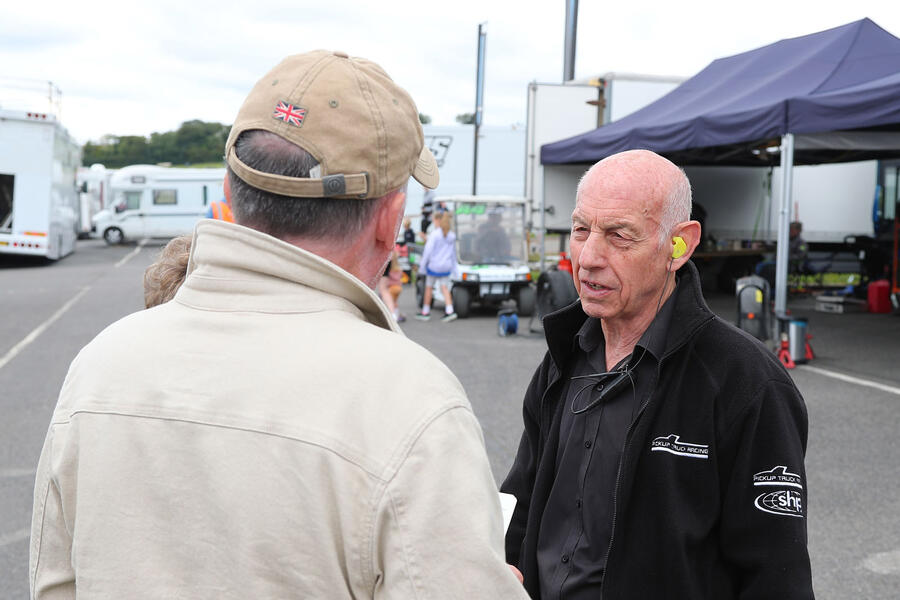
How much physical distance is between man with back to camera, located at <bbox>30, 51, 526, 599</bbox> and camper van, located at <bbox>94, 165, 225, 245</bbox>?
1314 inches

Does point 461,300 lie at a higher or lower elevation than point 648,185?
lower

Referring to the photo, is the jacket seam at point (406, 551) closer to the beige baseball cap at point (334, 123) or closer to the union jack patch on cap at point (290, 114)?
the beige baseball cap at point (334, 123)

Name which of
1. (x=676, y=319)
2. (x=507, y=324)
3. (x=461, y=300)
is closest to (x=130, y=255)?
(x=461, y=300)

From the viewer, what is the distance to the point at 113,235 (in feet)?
111

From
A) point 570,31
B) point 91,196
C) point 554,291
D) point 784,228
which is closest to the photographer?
point 784,228

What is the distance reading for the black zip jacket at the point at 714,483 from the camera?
6.23ft

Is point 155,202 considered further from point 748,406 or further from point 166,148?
point 166,148

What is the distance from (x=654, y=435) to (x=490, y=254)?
12.8m

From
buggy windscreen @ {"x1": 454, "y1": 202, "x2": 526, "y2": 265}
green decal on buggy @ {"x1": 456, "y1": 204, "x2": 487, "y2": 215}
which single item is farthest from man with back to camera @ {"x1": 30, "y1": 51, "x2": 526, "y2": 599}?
green decal on buggy @ {"x1": 456, "y1": 204, "x2": 487, "y2": 215}

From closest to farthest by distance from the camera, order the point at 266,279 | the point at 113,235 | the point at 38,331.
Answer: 1. the point at 266,279
2. the point at 38,331
3. the point at 113,235

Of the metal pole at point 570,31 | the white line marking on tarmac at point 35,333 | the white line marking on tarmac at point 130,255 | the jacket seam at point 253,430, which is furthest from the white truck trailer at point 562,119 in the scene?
the jacket seam at point 253,430

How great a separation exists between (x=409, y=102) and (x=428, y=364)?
0.45 m

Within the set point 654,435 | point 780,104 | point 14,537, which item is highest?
point 780,104

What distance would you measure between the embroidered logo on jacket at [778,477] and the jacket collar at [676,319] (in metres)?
0.35
